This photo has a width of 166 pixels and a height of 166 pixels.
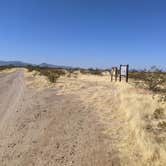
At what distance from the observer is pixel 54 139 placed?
319 inches

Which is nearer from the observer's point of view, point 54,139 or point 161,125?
point 54,139

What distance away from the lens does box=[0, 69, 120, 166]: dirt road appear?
6504 mm

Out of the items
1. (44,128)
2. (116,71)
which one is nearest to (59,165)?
(44,128)

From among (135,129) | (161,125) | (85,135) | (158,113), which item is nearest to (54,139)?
(85,135)

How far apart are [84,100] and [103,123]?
5679 mm

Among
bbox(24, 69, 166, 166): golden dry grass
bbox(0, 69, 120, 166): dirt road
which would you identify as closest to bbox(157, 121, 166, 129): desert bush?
bbox(24, 69, 166, 166): golden dry grass

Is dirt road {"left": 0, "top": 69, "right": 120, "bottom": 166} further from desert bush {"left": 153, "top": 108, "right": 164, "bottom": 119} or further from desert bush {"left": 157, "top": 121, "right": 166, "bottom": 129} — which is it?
desert bush {"left": 153, "top": 108, "right": 164, "bottom": 119}

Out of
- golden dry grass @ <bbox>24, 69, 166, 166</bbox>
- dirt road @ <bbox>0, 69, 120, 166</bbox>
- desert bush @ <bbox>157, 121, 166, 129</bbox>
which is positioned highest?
desert bush @ <bbox>157, 121, 166, 129</bbox>

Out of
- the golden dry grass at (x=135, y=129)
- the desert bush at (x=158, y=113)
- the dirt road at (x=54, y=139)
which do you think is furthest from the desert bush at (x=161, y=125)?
the dirt road at (x=54, y=139)

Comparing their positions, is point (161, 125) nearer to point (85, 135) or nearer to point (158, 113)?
point (158, 113)

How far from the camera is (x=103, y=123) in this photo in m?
10.1

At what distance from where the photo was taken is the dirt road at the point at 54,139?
21.3 ft

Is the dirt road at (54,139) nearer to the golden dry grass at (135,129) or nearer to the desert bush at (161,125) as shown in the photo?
the golden dry grass at (135,129)

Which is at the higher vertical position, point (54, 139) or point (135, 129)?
point (135, 129)
